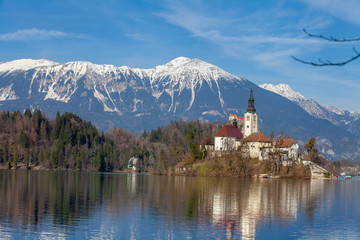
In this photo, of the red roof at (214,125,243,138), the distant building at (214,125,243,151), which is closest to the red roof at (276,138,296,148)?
the distant building at (214,125,243,151)

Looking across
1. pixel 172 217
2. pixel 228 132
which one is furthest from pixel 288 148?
pixel 172 217

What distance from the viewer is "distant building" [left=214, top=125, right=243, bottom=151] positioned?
18025 centimetres

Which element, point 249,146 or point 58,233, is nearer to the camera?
point 58,233

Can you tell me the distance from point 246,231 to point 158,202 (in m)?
25.7

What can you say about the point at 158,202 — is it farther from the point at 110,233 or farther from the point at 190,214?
the point at 110,233

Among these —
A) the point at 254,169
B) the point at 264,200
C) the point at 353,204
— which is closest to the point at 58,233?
the point at 264,200

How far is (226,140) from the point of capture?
18088 centimetres

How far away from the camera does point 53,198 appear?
7544 centimetres

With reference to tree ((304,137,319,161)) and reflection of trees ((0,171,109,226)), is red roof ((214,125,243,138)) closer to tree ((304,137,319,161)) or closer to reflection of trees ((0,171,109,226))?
tree ((304,137,319,161))

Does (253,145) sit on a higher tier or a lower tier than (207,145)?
higher

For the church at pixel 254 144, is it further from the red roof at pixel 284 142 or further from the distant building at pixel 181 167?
the distant building at pixel 181 167

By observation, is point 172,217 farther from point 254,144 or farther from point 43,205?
point 254,144

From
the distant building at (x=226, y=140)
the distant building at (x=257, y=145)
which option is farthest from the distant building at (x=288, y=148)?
the distant building at (x=226, y=140)

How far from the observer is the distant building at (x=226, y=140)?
18025 cm
